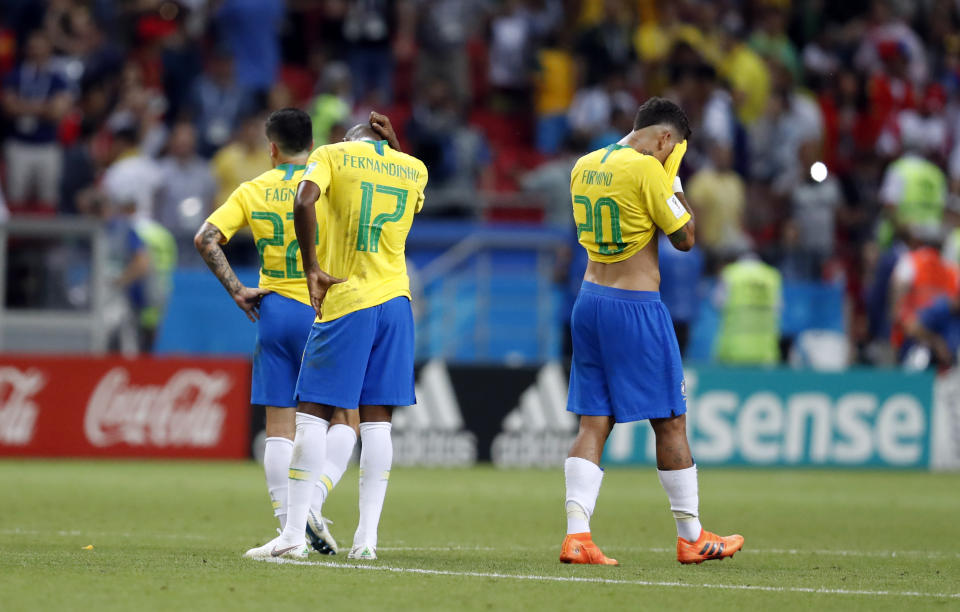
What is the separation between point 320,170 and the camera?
312 inches

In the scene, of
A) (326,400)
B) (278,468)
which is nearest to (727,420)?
(278,468)

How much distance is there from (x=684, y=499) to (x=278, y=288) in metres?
2.50

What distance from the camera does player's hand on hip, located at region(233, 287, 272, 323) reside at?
856 cm

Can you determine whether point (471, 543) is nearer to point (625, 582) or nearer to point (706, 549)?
point (706, 549)

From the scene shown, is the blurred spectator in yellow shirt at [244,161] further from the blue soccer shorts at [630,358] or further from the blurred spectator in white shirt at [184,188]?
the blue soccer shorts at [630,358]

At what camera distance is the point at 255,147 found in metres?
18.7

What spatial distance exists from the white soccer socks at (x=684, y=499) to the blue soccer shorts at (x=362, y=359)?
149cm

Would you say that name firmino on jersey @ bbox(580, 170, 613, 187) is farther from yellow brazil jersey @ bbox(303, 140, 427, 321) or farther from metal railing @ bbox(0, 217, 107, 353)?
metal railing @ bbox(0, 217, 107, 353)

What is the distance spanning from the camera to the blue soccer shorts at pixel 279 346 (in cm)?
871

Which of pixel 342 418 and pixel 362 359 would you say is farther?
pixel 342 418

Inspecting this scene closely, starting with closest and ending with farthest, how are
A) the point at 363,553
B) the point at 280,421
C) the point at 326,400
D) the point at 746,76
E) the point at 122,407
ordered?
the point at 326,400 < the point at 363,553 < the point at 280,421 < the point at 122,407 < the point at 746,76

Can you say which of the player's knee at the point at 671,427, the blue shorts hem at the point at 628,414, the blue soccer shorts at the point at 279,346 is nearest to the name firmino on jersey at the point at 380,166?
the blue soccer shorts at the point at 279,346

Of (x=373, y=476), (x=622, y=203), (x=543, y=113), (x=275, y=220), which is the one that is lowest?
(x=373, y=476)

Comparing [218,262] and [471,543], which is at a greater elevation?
[218,262]
